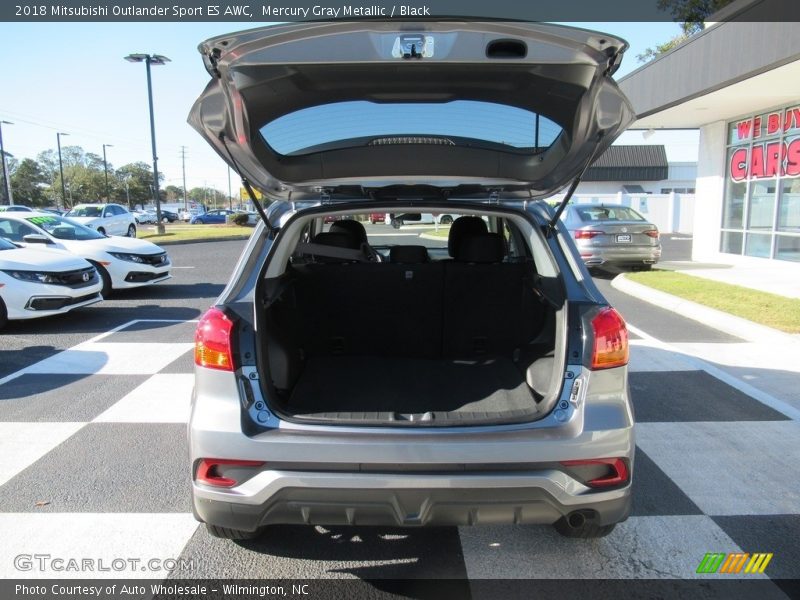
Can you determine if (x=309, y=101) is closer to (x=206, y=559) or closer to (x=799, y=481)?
(x=206, y=559)

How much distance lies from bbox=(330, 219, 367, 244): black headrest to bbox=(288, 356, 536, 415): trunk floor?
1.24 metres

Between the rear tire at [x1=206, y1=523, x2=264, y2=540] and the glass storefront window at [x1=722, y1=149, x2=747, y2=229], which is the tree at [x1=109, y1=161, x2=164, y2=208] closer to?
the glass storefront window at [x1=722, y1=149, x2=747, y2=229]

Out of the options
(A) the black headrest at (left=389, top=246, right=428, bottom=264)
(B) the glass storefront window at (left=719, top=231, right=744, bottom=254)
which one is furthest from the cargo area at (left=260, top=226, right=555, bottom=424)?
(B) the glass storefront window at (left=719, top=231, right=744, bottom=254)

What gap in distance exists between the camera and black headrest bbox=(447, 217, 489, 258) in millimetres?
4203

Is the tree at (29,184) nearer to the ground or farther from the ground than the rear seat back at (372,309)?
farther from the ground

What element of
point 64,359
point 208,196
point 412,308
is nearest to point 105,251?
point 64,359

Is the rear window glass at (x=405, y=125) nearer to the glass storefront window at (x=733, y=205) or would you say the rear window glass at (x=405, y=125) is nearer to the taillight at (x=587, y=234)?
the taillight at (x=587, y=234)

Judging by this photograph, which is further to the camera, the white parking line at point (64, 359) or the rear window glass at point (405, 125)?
the white parking line at point (64, 359)

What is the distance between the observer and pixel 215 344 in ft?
7.87

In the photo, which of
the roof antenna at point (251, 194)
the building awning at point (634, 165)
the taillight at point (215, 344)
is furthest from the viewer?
the building awning at point (634, 165)

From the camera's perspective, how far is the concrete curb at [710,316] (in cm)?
678

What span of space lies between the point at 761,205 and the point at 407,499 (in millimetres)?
14296

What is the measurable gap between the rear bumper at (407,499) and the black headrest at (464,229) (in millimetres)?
2224

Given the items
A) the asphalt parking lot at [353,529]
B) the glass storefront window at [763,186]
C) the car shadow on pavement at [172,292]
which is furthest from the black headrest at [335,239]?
the glass storefront window at [763,186]
